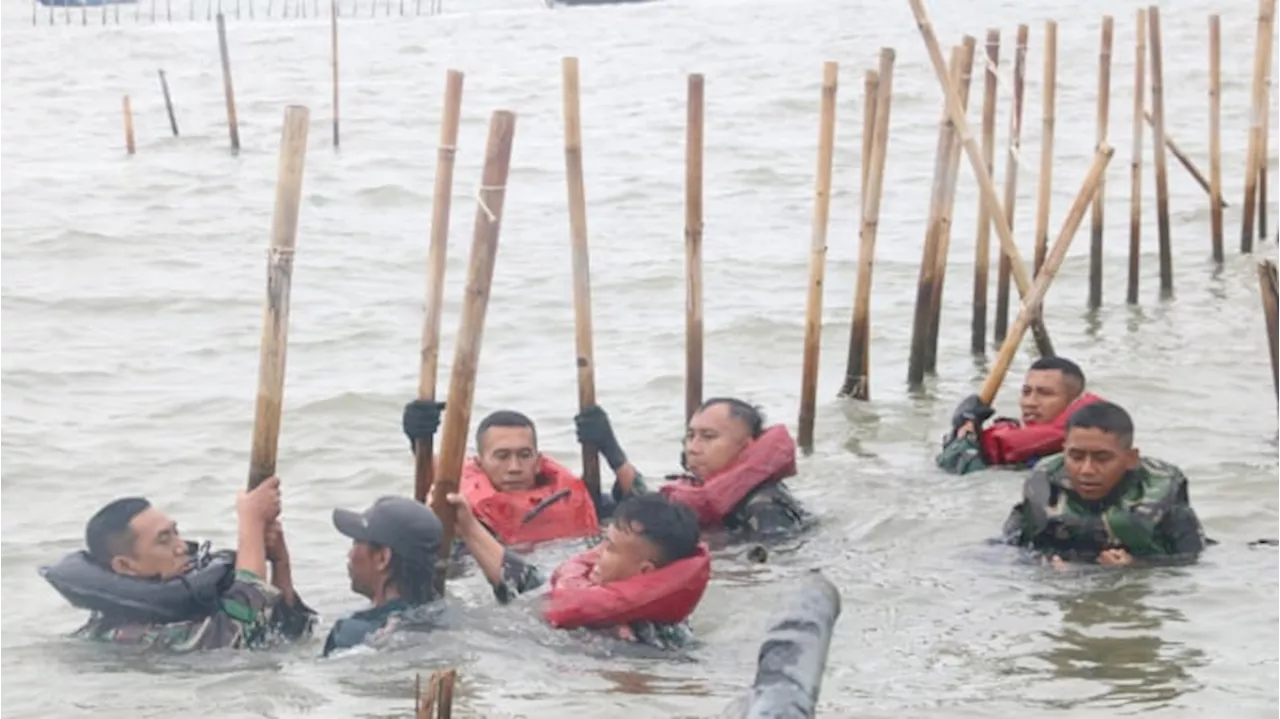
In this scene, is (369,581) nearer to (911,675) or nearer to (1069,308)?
(911,675)

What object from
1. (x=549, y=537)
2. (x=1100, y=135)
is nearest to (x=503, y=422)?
(x=549, y=537)

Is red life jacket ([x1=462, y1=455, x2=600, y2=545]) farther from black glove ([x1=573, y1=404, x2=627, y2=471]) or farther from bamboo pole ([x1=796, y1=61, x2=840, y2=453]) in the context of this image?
bamboo pole ([x1=796, y1=61, x2=840, y2=453])

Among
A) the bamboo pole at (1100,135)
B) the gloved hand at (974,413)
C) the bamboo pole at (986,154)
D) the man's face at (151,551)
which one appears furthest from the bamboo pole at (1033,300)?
the man's face at (151,551)

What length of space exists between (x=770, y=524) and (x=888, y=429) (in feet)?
9.66

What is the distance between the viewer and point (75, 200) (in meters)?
23.8

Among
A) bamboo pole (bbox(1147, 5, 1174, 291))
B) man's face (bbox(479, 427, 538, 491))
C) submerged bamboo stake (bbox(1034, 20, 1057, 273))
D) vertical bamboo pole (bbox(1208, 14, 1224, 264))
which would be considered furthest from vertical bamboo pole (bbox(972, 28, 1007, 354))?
man's face (bbox(479, 427, 538, 491))

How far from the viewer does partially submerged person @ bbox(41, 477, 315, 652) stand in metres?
8.16

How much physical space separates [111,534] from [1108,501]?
4.10 metres

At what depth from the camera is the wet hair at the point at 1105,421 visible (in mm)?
9367

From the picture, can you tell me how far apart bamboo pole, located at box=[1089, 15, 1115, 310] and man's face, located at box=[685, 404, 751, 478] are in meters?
4.55

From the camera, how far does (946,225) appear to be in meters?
13.0

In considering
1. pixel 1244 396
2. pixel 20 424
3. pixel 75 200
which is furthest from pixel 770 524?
pixel 75 200

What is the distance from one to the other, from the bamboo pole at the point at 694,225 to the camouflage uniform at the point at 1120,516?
205cm

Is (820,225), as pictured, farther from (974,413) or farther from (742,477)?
(742,477)
